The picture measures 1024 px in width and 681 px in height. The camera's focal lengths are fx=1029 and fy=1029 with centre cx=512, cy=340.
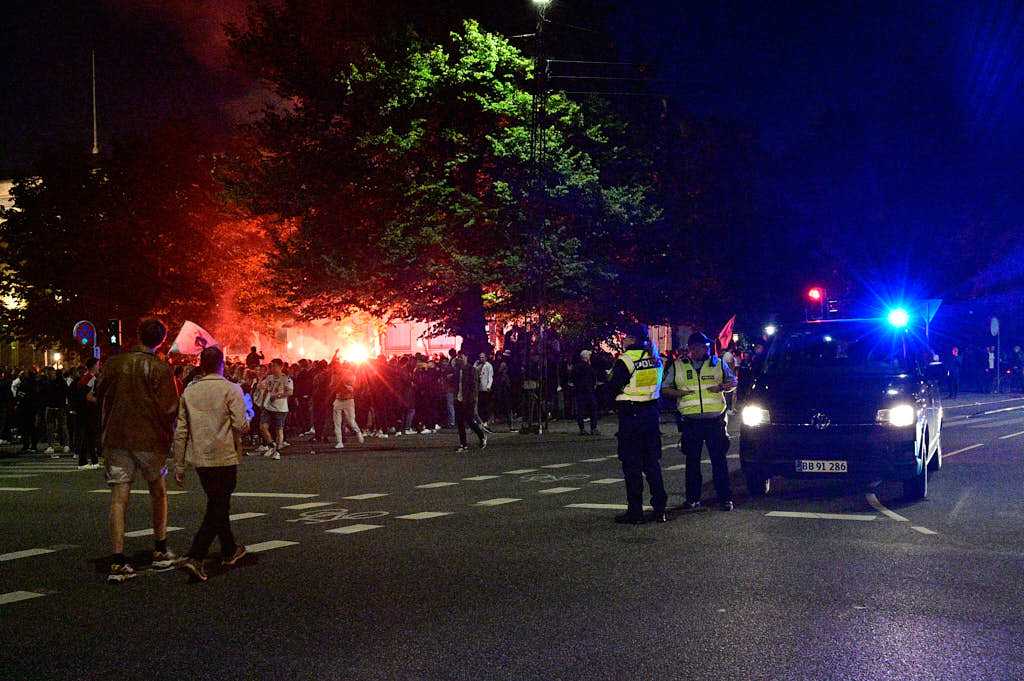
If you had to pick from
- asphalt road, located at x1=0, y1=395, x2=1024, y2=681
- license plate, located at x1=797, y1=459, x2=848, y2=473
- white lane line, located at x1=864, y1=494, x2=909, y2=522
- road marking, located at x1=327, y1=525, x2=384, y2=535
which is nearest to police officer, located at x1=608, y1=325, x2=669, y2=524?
asphalt road, located at x1=0, y1=395, x2=1024, y2=681

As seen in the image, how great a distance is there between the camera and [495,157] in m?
Result: 28.1

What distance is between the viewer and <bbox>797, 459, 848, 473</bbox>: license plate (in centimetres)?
1073

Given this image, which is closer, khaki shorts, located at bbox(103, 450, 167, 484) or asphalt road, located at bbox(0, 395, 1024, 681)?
asphalt road, located at bbox(0, 395, 1024, 681)

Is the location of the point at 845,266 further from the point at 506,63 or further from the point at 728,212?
the point at 728,212

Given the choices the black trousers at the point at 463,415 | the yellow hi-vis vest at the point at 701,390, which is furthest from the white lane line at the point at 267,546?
the black trousers at the point at 463,415

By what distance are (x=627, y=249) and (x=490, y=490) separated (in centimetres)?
1989

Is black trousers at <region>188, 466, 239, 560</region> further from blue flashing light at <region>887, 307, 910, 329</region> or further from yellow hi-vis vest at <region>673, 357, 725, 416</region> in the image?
blue flashing light at <region>887, 307, 910, 329</region>

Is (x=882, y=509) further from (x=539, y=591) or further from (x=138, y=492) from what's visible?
(x=138, y=492)

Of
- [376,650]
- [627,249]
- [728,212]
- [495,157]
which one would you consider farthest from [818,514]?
[728,212]

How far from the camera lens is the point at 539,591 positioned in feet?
22.8

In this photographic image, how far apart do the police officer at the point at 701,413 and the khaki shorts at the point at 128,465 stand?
5.29 m

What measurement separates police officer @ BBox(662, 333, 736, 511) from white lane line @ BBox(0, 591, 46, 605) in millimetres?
6301

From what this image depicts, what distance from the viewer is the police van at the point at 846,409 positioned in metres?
10.6

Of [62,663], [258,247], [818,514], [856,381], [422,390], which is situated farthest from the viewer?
[258,247]
